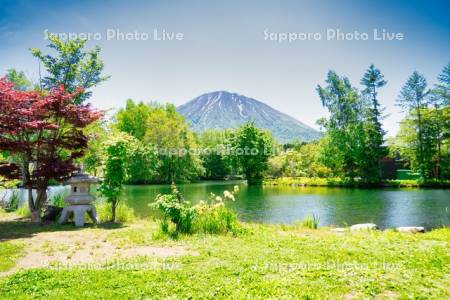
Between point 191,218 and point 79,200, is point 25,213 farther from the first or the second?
point 191,218

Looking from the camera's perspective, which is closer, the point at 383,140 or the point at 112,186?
the point at 112,186

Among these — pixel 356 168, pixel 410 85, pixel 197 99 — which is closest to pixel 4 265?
pixel 356 168

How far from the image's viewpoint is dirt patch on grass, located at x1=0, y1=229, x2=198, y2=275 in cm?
585

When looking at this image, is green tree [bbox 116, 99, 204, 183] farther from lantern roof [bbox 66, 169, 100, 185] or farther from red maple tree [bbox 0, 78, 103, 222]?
lantern roof [bbox 66, 169, 100, 185]

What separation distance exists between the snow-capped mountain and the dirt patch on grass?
120m

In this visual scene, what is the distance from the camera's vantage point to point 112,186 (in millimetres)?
10102

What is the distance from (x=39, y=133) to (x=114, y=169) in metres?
2.60

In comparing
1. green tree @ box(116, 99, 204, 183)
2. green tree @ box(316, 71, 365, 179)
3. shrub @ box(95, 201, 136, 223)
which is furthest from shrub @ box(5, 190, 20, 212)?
green tree @ box(316, 71, 365, 179)

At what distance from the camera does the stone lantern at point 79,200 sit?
31.9ft

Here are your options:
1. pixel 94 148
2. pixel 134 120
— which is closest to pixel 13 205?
pixel 94 148

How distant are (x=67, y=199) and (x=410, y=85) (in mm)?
37409

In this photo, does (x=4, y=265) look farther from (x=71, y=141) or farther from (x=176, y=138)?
(x=176, y=138)

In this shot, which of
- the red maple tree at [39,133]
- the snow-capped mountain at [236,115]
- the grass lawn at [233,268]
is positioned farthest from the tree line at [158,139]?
the snow-capped mountain at [236,115]

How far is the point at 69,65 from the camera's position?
1878 cm
